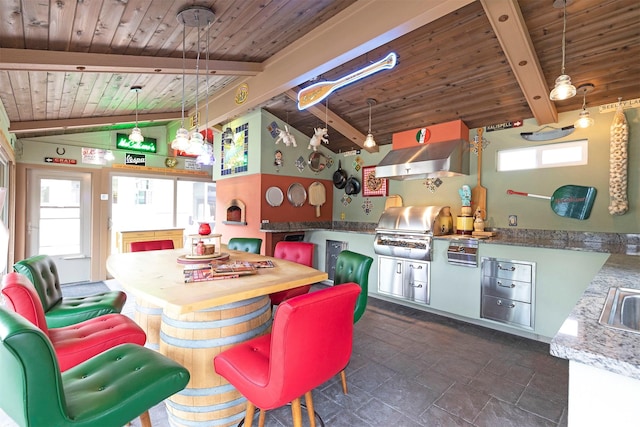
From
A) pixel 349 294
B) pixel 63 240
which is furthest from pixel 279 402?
pixel 63 240

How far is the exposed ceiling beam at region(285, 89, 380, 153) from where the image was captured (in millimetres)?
4227

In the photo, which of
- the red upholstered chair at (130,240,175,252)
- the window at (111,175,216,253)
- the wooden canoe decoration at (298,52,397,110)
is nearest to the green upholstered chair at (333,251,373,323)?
the wooden canoe decoration at (298,52,397,110)

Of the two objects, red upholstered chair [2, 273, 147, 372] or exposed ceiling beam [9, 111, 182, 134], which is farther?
exposed ceiling beam [9, 111, 182, 134]

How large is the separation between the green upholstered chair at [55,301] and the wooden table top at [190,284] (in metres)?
0.31

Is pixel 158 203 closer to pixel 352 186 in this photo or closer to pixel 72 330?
pixel 352 186

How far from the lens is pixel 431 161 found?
12.4ft

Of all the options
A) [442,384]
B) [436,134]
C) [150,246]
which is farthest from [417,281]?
[150,246]

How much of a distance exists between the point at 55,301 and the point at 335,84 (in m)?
2.79

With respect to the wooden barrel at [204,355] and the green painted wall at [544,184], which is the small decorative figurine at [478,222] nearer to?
the green painted wall at [544,184]

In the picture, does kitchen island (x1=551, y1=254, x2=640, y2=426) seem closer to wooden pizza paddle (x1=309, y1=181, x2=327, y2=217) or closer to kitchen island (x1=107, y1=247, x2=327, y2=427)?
kitchen island (x1=107, y1=247, x2=327, y2=427)

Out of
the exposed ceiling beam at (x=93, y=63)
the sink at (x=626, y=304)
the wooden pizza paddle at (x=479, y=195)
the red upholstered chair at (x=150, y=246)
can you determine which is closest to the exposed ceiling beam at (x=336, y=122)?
the exposed ceiling beam at (x=93, y=63)

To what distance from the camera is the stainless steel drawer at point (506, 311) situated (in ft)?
9.79

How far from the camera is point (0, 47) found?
2.14m

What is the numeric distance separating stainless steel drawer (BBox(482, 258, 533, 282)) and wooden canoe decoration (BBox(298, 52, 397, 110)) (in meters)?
2.26
